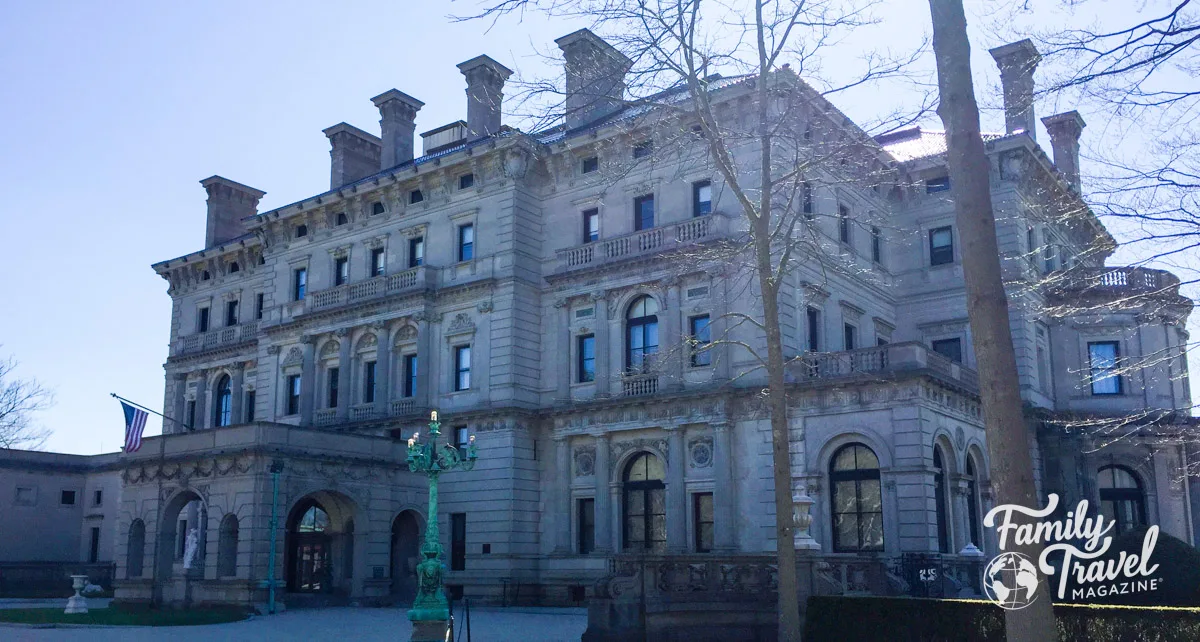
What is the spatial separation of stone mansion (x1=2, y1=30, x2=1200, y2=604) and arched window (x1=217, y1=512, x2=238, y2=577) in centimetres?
8

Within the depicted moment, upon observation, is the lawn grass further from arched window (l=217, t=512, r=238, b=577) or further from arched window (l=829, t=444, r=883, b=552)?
arched window (l=829, t=444, r=883, b=552)

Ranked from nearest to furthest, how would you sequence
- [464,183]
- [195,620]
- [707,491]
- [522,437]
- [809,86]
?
[809,86] → [195,620] → [707,491] → [522,437] → [464,183]

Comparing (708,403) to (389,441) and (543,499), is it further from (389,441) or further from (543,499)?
(389,441)

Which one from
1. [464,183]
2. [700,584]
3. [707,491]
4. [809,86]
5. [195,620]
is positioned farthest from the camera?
[464,183]

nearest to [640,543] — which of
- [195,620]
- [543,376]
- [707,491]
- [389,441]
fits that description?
[707,491]

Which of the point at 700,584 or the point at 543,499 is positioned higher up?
the point at 543,499

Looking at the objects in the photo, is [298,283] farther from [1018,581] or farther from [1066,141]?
[1018,581]

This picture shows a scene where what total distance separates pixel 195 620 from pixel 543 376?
14326 millimetres

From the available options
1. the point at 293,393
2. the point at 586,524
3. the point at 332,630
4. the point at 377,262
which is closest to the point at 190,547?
A: the point at 293,393

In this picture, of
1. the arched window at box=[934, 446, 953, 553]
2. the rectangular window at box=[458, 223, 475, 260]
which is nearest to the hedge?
the arched window at box=[934, 446, 953, 553]

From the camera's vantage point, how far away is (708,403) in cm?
3453

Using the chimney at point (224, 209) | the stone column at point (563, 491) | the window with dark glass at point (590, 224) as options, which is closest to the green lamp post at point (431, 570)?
the stone column at point (563, 491)

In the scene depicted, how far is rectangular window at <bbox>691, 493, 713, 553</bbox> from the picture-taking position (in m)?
34.6

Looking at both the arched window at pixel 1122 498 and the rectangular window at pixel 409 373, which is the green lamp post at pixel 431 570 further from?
the arched window at pixel 1122 498
